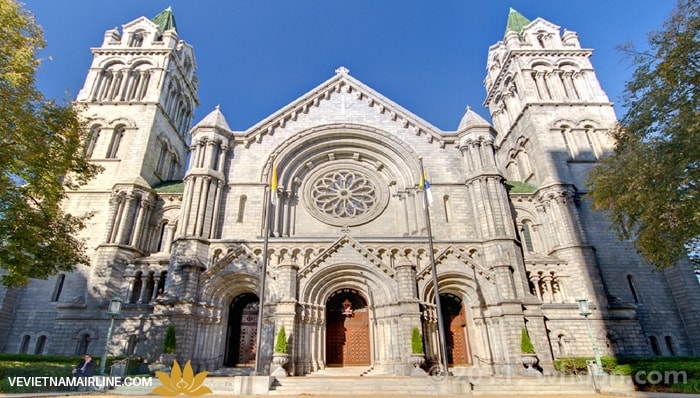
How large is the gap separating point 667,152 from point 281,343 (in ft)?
55.0

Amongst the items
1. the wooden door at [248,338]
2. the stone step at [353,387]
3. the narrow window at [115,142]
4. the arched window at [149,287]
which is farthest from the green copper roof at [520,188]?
the narrow window at [115,142]

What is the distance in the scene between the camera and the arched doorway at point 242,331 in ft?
62.2

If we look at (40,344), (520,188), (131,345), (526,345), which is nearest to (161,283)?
(131,345)

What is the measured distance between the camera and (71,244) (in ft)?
51.7

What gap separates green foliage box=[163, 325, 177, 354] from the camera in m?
16.1

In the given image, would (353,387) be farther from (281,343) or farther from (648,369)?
(648,369)

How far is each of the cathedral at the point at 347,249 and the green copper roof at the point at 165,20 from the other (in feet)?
28.4

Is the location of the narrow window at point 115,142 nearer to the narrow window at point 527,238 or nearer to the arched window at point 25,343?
the arched window at point 25,343

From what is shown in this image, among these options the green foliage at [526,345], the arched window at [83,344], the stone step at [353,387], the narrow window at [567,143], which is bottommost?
the stone step at [353,387]

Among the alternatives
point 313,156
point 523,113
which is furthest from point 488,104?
point 313,156

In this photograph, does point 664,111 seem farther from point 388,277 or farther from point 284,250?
point 284,250

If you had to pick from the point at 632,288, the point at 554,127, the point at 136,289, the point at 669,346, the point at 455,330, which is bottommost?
the point at 669,346

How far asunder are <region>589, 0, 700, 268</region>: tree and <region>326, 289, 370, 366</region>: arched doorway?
12813mm

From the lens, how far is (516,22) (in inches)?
1457
